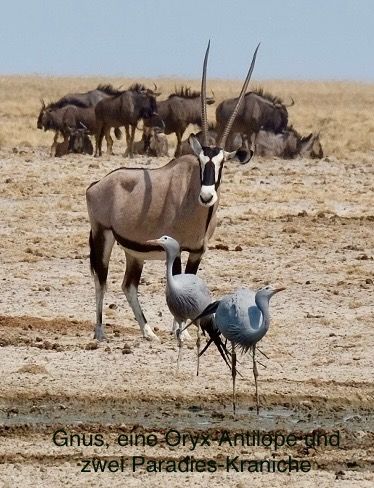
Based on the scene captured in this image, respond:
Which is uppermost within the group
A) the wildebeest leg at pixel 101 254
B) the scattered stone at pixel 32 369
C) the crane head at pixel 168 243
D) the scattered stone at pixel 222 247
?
the crane head at pixel 168 243

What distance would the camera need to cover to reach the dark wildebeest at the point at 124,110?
3023 centimetres

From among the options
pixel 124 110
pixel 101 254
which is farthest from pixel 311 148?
pixel 101 254

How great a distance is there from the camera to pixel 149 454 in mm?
7516

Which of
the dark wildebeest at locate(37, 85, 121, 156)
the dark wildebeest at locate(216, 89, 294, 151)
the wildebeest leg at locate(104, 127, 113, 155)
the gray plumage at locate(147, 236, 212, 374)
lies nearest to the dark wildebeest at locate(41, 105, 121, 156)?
the dark wildebeest at locate(37, 85, 121, 156)

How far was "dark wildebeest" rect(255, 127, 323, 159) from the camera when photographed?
27.9 meters

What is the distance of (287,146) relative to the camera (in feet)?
92.7

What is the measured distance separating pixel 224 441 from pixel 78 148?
21.5 metres

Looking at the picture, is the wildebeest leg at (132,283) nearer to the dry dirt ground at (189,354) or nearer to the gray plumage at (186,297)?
the dry dirt ground at (189,354)

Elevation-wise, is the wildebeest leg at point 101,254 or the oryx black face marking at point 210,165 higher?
the oryx black face marking at point 210,165

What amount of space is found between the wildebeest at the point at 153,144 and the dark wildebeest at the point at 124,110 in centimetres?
111

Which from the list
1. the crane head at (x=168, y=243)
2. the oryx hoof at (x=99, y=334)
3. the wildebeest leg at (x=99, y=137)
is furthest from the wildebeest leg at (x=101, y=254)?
the wildebeest leg at (x=99, y=137)

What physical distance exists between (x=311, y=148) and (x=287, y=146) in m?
0.46

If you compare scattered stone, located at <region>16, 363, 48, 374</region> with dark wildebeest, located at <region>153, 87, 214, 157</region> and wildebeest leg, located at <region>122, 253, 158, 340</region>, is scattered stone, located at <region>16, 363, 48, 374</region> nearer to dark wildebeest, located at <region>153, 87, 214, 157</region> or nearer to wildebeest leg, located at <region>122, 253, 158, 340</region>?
wildebeest leg, located at <region>122, 253, 158, 340</region>

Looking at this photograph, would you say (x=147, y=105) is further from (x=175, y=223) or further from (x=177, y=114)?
(x=175, y=223)
